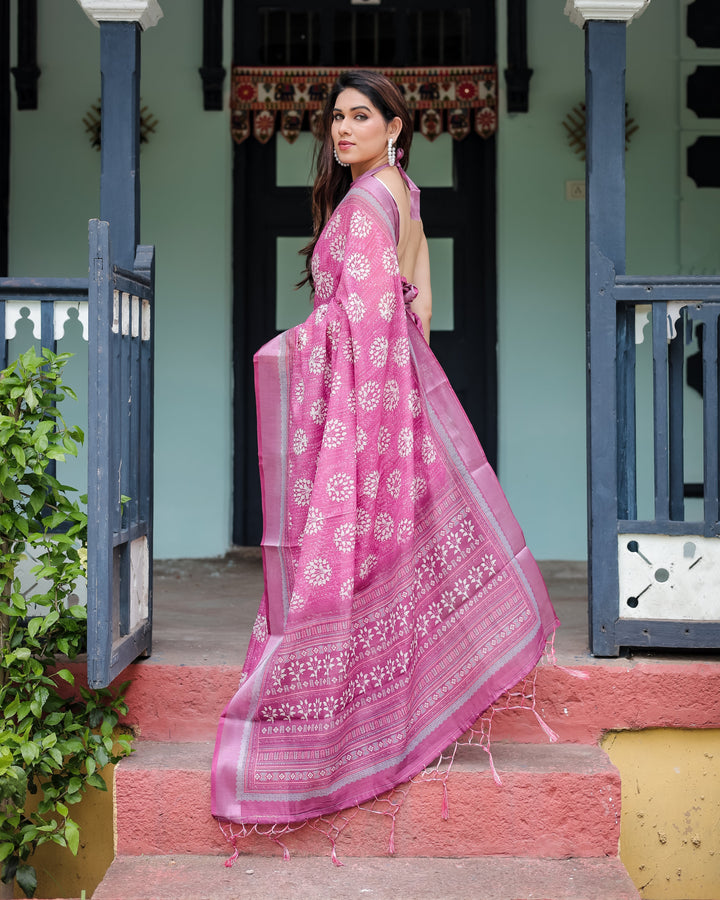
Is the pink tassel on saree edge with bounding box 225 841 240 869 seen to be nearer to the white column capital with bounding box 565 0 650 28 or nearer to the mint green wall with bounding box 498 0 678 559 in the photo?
the white column capital with bounding box 565 0 650 28

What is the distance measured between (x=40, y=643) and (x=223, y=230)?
3.16m

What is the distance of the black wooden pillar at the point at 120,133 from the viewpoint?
3.54 meters

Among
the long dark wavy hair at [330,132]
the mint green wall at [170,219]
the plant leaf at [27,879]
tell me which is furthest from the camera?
the mint green wall at [170,219]

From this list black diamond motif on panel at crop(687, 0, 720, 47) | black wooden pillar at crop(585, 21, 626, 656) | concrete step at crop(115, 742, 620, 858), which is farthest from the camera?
black diamond motif on panel at crop(687, 0, 720, 47)

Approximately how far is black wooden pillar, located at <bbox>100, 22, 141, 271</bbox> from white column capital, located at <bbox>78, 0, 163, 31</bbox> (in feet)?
0.07

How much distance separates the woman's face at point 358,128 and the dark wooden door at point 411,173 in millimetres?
2725

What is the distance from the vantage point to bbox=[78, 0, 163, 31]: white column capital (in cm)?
350

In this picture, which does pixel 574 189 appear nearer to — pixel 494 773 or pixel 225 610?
pixel 225 610

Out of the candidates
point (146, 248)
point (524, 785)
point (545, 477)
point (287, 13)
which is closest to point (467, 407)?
point (545, 477)

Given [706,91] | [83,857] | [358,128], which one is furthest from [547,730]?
[706,91]

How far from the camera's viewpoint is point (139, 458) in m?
3.50

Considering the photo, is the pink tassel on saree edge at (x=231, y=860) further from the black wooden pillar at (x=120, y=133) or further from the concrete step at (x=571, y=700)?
the black wooden pillar at (x=120, y=133)

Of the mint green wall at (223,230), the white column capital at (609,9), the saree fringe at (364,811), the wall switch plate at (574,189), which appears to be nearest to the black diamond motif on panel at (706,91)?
the mint green wall at (223,230)

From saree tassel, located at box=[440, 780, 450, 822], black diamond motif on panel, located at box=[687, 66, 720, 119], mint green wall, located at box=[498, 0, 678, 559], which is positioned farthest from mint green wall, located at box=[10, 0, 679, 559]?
saree tassel, located at box=[440, 780, 450, 822]
